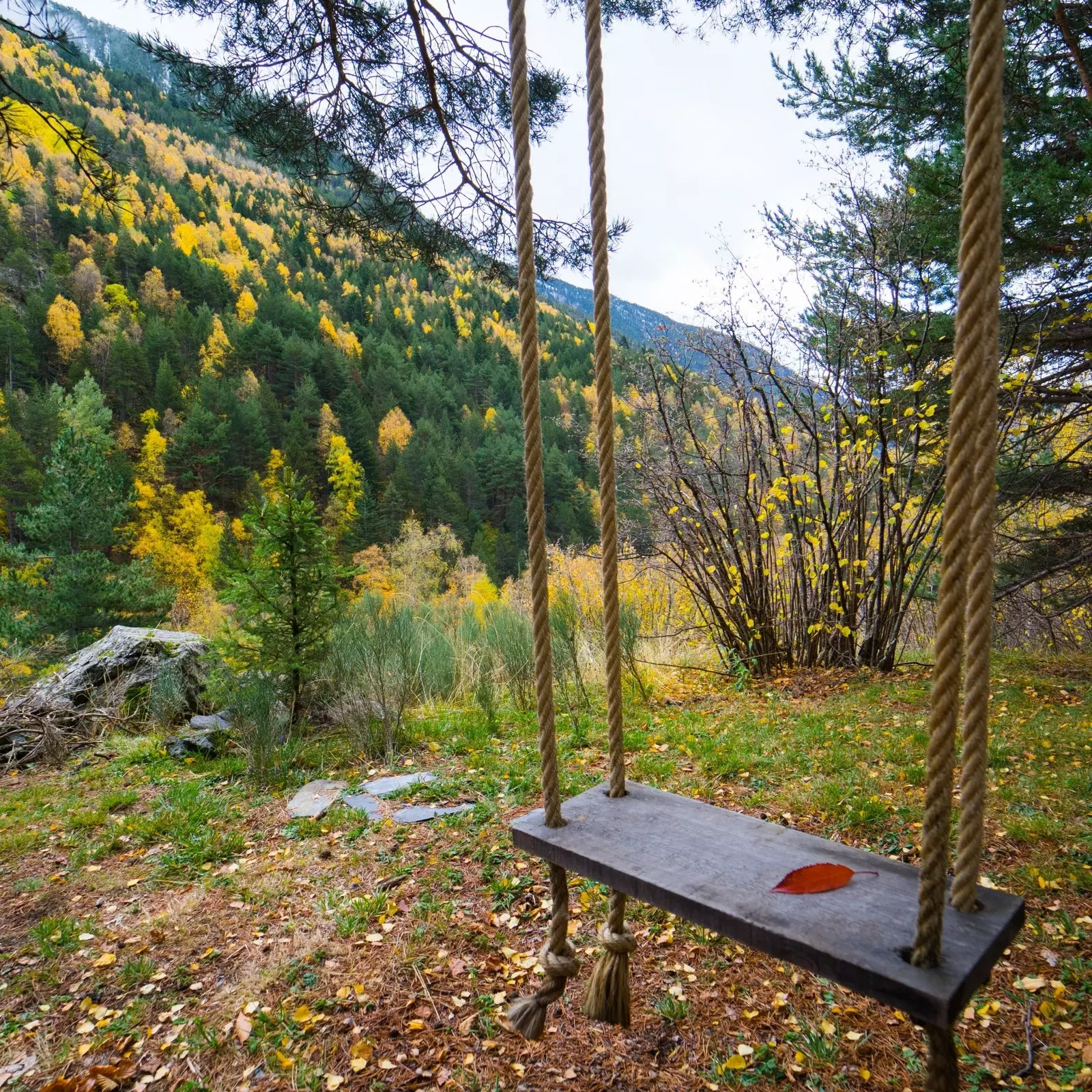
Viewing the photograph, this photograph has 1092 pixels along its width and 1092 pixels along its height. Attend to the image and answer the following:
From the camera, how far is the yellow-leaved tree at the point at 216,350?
38062mm

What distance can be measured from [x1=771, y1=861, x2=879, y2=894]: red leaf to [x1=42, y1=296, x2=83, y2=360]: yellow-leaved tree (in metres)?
45.0

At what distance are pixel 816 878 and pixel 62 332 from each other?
45.7 metres

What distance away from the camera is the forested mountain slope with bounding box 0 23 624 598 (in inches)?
1226

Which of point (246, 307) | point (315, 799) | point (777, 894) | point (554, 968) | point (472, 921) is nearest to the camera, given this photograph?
point (777, 894)

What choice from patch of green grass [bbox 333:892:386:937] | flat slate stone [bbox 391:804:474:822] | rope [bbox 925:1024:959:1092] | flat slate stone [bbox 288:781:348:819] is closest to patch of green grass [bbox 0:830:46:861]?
flat slate stone [bbox 288:781:348:819]

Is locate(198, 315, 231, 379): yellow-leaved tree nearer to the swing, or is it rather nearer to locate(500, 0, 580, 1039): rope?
locate(500, 0, 580, 1039): rope

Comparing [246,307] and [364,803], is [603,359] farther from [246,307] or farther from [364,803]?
[246,307]

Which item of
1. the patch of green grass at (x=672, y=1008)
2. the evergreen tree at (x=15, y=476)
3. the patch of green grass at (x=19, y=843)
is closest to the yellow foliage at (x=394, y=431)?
the evergreen tree at (x=15, y=476)

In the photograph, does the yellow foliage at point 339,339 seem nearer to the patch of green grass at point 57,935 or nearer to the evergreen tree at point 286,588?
the evergreen tree at point 286,588

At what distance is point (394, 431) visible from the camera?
37.3m

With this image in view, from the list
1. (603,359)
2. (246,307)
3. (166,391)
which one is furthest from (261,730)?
(246,307)

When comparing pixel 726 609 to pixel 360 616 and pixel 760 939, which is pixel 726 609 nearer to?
pixel 360 616

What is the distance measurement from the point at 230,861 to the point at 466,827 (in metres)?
1.04

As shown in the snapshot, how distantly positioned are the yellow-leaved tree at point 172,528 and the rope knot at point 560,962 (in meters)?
30.3
